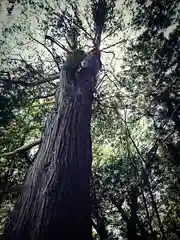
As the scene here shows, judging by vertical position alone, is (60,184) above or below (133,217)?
below

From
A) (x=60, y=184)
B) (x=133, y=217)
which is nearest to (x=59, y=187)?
(x=60, y=184)

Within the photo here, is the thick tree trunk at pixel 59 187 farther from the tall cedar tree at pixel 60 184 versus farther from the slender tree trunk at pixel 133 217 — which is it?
the slender tree trunk at pixel 133 217

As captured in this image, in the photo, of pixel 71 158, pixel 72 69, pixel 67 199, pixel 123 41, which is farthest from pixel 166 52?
pixel 67 199

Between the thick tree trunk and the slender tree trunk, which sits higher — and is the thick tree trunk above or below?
below

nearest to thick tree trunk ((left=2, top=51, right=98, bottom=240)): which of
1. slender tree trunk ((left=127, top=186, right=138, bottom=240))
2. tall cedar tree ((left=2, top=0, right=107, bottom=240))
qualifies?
tall cedar tree ((left=2, top=0, right=107, bottom=240))

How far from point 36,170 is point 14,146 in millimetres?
5548

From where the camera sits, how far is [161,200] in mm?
9859

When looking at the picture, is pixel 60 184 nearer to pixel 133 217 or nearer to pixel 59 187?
pixel 59 187

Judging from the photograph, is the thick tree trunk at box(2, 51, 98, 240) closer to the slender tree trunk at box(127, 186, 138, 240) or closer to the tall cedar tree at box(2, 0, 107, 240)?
the tall cedar tree at box(2, 0, 107, 240)

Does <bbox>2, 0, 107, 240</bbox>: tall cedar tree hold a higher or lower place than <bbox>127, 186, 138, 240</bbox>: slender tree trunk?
lower

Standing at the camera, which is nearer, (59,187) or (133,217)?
(59,187)

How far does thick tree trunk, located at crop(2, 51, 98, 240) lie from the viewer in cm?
168

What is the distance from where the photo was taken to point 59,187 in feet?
6.33

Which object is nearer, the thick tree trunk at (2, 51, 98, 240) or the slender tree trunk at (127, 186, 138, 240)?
the thick tree trunk at (2, 51, 98, 240)
